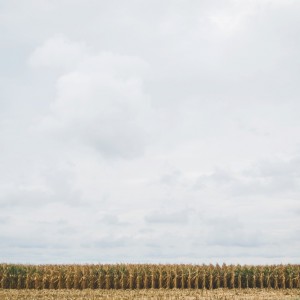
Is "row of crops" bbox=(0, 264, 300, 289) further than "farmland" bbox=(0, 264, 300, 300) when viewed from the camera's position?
Yes

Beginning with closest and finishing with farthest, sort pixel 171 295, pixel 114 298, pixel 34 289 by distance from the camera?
1. pixel 114 298
2. pixel 171 295
3. pixel 34 289

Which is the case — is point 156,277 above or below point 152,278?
above

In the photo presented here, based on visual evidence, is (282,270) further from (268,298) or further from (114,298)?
(114,298)

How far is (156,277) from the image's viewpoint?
187ft

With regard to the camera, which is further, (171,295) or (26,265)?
(26,265)

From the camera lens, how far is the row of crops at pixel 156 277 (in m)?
56.8

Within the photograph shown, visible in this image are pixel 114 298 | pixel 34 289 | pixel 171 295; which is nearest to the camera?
pixel 114 298

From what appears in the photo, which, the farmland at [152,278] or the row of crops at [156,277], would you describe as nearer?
the farmland at [152,278]

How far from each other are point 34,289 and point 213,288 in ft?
59.7

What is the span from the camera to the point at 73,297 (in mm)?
44312

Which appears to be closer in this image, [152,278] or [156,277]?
[152,278]

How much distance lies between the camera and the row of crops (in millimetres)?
56844

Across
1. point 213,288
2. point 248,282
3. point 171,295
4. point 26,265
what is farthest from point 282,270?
point 26,265

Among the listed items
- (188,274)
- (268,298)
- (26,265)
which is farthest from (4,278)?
(268,298)
